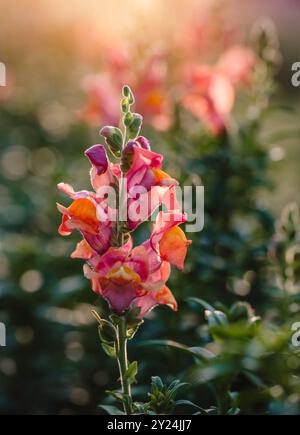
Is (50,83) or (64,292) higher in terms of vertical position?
(50,83)

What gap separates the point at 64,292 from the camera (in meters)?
2.16

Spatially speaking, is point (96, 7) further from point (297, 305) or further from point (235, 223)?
point (297, 305)

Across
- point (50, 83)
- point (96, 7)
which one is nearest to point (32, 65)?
point (50, 83)

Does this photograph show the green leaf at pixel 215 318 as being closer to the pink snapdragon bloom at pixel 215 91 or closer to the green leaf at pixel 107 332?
the green leaf at pixel 107 332

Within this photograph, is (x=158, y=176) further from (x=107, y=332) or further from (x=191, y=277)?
(x=191, y=277)

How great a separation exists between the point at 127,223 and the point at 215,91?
1210 mm

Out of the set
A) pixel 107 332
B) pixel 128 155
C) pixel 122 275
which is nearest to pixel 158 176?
pixel 128 155

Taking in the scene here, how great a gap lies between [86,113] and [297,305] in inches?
41.9

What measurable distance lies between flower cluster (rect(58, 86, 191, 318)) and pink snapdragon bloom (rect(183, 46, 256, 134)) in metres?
1.03

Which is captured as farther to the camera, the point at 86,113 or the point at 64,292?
the point at 86,113

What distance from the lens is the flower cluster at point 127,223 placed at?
4.08ft

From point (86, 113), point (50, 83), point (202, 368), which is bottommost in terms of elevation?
point (202, 368)

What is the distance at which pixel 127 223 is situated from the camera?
1.26m

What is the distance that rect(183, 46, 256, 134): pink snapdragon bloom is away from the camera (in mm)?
2312
